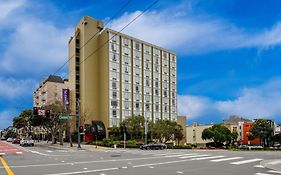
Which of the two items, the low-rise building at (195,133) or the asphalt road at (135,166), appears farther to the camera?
the low-rise building at (195,133)

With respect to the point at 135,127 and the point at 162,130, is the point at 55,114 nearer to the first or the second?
the point at 135,127

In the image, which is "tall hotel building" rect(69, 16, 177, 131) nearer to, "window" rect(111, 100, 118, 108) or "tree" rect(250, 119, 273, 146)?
"window" rect(111, 100, 118, 108)

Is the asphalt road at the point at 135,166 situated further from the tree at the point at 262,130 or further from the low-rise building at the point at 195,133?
the low-rise building at the point at 195,133

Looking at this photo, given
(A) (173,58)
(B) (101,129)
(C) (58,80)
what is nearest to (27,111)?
(C) (58,80)

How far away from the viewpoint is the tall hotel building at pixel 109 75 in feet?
321

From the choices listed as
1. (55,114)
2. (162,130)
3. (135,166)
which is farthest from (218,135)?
(135,166)

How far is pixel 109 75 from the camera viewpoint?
97500mm

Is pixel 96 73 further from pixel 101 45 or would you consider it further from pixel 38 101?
pixel 38 101

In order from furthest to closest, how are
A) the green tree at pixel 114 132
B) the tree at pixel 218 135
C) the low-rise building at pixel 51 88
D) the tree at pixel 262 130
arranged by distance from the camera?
the low-rise building at pixel 51 88 < the tree at pixel 218 135 < the tree at pixel 262 130 < the green tree at pixel 114 132

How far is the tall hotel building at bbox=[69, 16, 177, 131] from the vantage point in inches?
3848

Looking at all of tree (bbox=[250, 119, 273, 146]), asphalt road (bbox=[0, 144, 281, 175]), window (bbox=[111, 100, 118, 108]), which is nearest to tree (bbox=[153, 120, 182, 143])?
window (bbox=[111, 100, 118, 108])

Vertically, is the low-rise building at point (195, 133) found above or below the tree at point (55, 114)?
below

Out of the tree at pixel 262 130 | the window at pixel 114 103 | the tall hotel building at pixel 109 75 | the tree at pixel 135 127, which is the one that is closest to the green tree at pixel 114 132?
the tall hotel building at pixel 109 75

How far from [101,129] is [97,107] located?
8.60 metres
